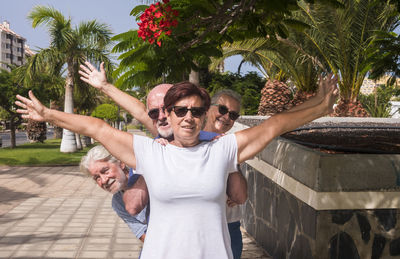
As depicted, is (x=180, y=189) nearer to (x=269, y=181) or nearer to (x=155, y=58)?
(x=155, y=58)

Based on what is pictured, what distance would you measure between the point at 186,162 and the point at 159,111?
1.60ft

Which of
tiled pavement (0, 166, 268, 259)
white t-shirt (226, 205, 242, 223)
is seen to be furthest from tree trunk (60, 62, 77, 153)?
white t-shirt (226, 205, 242, 223)

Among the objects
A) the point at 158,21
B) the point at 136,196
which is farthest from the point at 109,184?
the point at 158,21

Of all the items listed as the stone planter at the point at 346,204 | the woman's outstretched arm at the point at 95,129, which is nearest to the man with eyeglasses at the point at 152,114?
the woman's outstretched arm at the point at 95,129

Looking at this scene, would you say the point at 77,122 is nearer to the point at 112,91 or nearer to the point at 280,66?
the point at 112,91

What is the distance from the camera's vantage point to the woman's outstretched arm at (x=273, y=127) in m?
2.02

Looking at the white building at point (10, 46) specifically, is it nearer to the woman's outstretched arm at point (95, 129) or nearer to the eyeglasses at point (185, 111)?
the woman's outstretched arm at point (95, 129)

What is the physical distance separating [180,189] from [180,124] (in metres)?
0.32

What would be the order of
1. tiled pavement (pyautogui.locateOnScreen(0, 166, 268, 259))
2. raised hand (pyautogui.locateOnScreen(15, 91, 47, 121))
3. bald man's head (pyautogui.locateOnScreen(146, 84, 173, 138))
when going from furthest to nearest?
tiled pavement (pyautogui.locateOnScreen(0, 166, 268, 259)) < bald man's head (pyautogui.locateOnScreen(146, 84, 173, 138)) < raised hand (pyautogui.locateOnScreen(15, 91, 47, 121))

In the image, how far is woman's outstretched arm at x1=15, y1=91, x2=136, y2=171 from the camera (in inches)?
77.2

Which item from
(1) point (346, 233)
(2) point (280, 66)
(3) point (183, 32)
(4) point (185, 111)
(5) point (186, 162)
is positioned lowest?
(1) point (346, 233)

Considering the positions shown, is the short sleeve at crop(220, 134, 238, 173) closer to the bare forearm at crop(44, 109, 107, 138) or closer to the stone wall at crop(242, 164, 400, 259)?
the bare forearm at crop(44, 109, 107, 138)

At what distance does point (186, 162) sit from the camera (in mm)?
1927

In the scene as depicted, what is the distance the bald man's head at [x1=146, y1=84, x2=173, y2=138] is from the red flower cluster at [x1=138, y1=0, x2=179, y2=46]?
115 centimetres
